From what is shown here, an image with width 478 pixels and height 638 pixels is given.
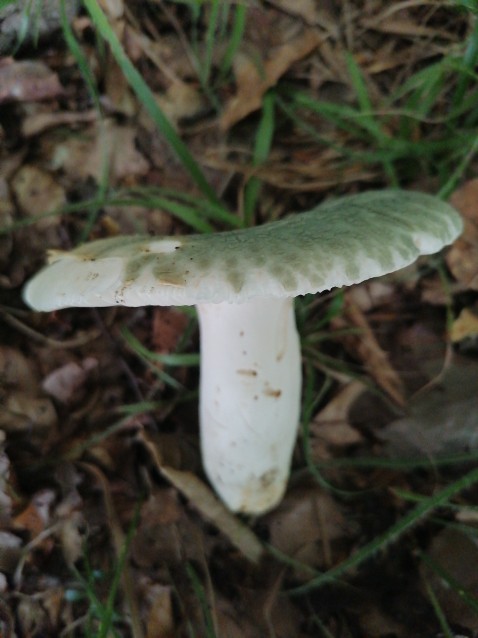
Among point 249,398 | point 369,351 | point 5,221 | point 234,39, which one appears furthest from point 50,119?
point 369,351

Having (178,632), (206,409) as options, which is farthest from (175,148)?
(178,632)

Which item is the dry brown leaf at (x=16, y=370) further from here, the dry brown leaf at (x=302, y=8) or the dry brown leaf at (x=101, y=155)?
the dry brown leaf at (x=302, y=8)

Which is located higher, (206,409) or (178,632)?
(206,409)

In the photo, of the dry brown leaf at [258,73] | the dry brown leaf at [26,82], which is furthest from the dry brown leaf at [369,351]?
the dry brown leaf at [26,82]

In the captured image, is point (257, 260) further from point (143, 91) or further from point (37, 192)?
point (37, 192)

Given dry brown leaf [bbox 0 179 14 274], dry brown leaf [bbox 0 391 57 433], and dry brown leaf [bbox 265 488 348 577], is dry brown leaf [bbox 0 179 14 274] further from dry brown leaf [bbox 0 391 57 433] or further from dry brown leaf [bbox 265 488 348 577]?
dry brown leaf [bbox 265 488 348 577]

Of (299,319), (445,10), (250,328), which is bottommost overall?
(299,319)

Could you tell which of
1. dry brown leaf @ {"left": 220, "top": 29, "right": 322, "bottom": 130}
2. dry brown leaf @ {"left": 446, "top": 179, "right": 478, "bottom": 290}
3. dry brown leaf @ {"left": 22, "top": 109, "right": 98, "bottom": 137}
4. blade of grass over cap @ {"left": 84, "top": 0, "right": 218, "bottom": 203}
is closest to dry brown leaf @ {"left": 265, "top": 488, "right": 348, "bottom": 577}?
dry brown leaf @ {"left": 446, "top": 179, "right": 478, "bottom": 290}

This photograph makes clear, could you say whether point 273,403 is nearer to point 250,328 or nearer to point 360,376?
point 250,328
